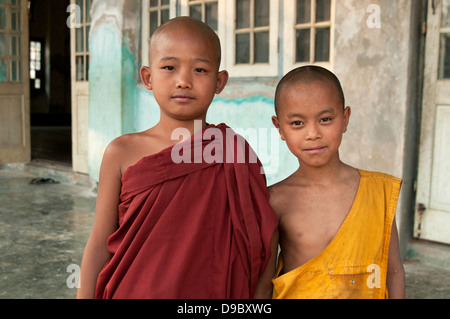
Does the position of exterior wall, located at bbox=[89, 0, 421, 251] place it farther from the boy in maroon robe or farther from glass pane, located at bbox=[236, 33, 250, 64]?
the boy in maroon robe

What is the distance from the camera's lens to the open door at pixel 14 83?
7070 millimetres

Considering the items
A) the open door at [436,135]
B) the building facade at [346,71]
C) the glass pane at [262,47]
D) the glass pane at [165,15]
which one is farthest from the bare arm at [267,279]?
the glass pane at [165,15]

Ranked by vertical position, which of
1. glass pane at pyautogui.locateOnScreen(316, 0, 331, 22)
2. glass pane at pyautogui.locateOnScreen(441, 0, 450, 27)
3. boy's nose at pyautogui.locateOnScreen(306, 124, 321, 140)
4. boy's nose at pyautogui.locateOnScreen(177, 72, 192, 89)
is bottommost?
boy's nose at pyautogui.locateOnScreen(306, 124, 321, 140)

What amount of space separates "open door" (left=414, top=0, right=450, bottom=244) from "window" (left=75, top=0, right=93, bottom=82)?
4.33 meters

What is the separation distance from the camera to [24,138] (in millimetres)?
7281

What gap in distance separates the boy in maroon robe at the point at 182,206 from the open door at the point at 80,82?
16.7 ft

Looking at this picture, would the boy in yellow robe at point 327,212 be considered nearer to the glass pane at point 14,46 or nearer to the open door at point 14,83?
the open door at point 14,83

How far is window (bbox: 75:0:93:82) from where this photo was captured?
248 inches

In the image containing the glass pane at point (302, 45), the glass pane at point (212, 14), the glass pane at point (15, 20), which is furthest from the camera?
the glass pane at point (15, 20)

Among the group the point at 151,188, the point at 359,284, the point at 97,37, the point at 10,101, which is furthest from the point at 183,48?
the point at 10,101

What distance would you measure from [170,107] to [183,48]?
17 cm

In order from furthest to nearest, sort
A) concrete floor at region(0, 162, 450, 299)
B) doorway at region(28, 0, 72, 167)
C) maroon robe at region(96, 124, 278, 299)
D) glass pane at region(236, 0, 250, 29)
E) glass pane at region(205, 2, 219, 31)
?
doorway at region(28, 0, 72, 167)
glass pane at region(205, 2, 219, 31)
glass pane at region(236, 0, 250, 29)
concrete floor at region(0, 162, 450, 299)
maroon robe at region(96, 124, 278, 299)

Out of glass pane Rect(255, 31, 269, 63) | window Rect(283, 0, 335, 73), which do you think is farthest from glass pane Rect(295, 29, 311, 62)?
glass pane Rect(255, 31, 269, 63)

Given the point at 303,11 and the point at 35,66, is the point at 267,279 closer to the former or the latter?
the point at 303,11
